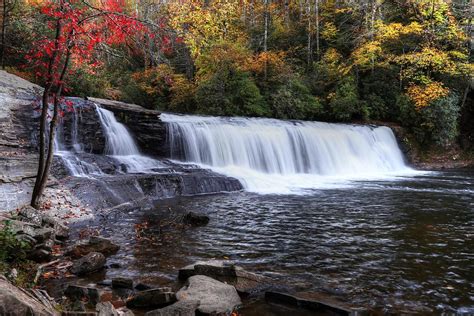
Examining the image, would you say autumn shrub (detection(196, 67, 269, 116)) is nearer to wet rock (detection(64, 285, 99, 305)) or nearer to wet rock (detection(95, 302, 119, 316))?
wet rock (detection(64, 285, 99, 305))

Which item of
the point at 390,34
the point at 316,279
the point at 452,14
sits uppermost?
the point at 452,14

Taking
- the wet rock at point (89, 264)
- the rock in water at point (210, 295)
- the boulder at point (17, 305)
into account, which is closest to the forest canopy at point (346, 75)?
the wet rock at point (89, 264)

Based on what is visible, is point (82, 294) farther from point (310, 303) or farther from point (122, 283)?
point (310, 303)

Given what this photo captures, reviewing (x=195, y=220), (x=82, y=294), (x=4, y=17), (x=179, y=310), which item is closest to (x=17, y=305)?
(x=179, y=310)

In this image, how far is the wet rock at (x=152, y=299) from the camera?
173 inches

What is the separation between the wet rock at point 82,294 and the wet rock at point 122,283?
1.59ft

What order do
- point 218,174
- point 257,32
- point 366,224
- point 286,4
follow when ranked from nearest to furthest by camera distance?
1. point 366,224
2. point 218,174
3. point 257,32
4. point 286,4

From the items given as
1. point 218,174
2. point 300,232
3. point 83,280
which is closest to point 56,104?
point 83,280

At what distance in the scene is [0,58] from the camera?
17.5m

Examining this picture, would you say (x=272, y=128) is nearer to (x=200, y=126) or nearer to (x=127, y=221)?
(x=200, y=126)

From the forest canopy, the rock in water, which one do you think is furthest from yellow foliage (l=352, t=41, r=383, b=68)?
the rock in water

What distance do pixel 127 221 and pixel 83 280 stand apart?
3.54 meters

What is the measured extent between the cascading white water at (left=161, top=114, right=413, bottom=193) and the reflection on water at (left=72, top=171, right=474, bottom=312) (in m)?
3.64

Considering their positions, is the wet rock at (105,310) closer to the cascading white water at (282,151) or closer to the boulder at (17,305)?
the boulder at (17,305)
